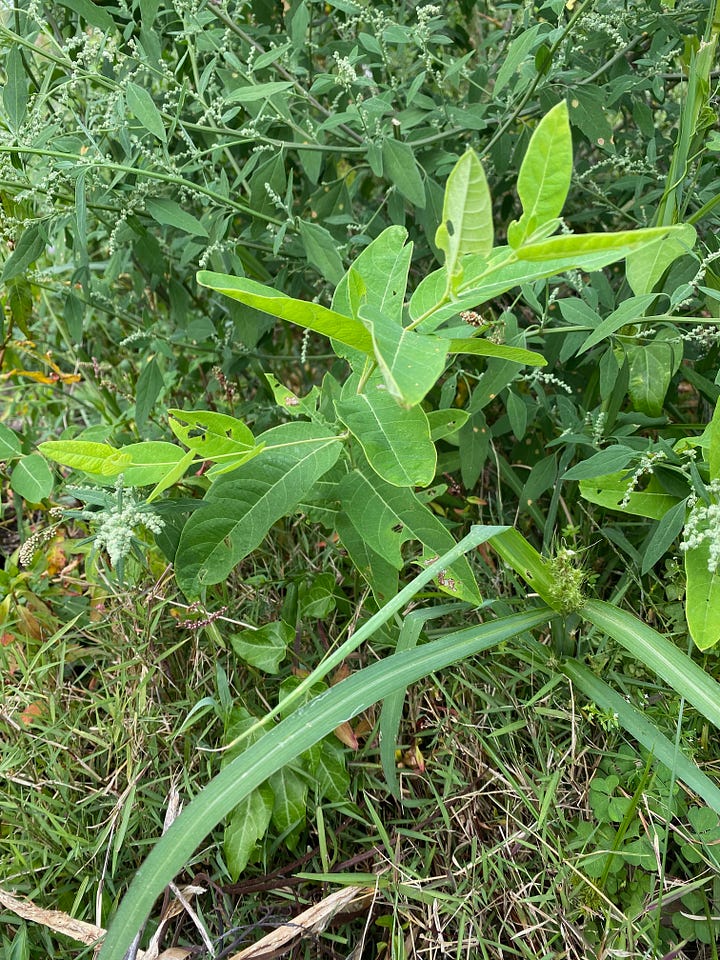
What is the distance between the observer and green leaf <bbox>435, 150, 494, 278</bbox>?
754 mm

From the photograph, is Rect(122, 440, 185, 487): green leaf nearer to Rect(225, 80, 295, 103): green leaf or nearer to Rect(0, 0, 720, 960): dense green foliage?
Rect(0, 0, 720, 960): dense green foliage

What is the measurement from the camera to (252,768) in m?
0.98

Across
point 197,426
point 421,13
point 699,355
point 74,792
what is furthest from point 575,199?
point 74,792

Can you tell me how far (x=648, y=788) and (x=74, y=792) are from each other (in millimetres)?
950

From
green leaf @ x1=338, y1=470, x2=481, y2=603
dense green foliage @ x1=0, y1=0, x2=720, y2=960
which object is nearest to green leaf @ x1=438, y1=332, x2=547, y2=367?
dense green foliage @ x1=0, y1=0, x2=720, y2=960

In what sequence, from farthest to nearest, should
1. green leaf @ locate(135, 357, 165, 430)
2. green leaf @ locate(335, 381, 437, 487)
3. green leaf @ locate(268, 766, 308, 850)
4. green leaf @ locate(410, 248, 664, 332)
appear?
green leaf @ locate(135, 357, 165, 430) → green leaf @ locate(268, 766, 308, 850) → green leaf @ locate(335, 381, 437, 487) → green leaf @ locate(410, 248, 664, 332)

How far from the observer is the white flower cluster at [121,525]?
1046 millimetres

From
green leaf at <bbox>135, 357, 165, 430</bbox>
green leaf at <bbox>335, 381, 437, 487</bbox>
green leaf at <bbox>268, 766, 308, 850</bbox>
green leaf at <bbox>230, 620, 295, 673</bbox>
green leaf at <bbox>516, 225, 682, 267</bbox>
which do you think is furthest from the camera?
green leaf at <bbox>135, 357, 165, 430</bbox>

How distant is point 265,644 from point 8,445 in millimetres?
579

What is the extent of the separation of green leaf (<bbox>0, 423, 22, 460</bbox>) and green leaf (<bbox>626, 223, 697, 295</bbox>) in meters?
1.09

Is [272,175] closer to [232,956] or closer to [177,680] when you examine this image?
[177,680]

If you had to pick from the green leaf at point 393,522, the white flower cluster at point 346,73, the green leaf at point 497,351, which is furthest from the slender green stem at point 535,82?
the green leaf at point 393,522

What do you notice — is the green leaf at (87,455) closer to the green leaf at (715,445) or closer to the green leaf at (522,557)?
the green leaf at (522,557)

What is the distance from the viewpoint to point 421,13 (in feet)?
4.37
